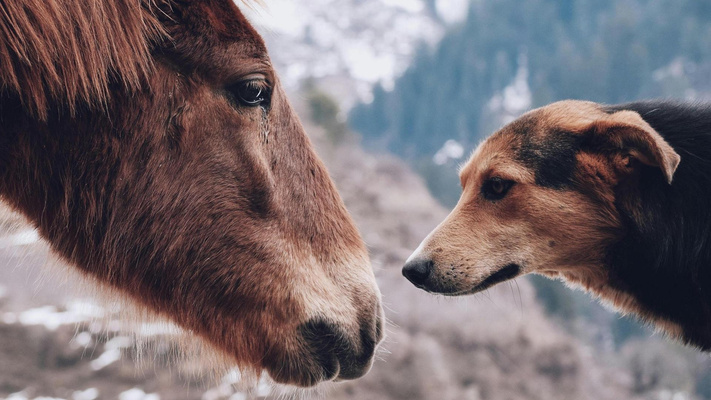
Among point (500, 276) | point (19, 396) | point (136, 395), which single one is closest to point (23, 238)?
point (500, 276)

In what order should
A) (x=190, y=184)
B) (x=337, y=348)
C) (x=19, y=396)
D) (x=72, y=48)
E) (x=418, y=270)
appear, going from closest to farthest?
1. (x=72, y=48)
2. (x=190, y=184)
3. (x=337, y=348)
4. (x=418, y=270)
5. (x=19, y=396)

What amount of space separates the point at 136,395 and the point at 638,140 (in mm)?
6652

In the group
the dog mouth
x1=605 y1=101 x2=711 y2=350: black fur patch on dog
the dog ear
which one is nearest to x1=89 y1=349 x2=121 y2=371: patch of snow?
the dog mouth

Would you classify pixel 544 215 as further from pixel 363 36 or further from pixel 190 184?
pixel 363 36

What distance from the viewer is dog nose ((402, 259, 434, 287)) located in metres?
3.02

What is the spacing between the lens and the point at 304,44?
67.1 meters

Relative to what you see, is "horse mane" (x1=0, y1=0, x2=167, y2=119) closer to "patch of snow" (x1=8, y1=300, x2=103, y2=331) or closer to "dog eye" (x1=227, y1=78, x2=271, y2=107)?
"dog eye" (x1=227, y1=78, x2=271, y2=107)

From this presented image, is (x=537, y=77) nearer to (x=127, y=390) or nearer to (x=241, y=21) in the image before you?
(x=127, y=390)

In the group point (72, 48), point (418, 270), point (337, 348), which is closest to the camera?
point (72, 48)

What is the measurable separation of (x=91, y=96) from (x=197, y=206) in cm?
→ 54

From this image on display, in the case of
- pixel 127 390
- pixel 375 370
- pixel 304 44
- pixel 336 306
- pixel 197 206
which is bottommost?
pixel 304 44

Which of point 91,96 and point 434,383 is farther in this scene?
point 434,383

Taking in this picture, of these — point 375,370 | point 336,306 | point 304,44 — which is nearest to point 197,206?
point 336,306

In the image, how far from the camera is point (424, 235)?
17562 mm
